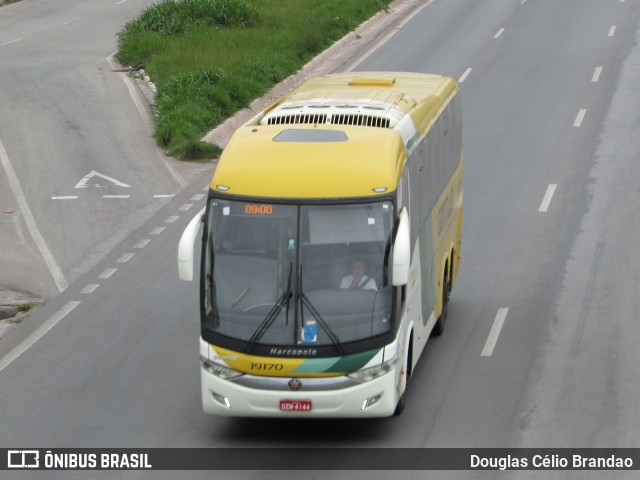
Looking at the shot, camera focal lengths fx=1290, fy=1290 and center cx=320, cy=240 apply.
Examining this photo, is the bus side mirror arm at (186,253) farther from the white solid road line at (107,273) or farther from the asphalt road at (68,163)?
the white solid road line at (107,273)

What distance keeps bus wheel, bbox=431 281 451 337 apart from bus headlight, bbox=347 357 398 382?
395 centimetres

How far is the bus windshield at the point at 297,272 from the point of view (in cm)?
1276

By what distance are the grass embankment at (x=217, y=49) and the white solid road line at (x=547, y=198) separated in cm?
724

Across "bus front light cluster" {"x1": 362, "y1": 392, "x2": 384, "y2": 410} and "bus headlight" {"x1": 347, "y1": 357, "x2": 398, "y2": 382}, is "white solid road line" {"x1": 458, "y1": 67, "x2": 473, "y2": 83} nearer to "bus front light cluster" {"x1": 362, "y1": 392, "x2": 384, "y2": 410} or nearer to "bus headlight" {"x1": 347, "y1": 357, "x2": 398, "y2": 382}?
"bus headlight" {"x1": 347, "y1": 357, "x2": 398, "y2": 382}

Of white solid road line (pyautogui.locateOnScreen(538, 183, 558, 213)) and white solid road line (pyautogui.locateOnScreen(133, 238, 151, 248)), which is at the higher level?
white solid road line (pyautogui.locateOnScreen(133, 238, 151, 248))

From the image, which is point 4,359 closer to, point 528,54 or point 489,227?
point 489,227

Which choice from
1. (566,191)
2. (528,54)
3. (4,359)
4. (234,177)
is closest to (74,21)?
(528,54)

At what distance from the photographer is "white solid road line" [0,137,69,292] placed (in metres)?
20.0

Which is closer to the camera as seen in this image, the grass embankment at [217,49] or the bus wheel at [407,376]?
the bus wheel at [407,376]

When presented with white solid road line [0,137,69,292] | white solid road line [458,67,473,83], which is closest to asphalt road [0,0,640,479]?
white solid road line [0,137,69,292]

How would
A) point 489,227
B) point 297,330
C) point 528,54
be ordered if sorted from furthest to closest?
1. point 528,54
2. point 489,227
3. point 297,330

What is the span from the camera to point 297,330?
41.8 feet

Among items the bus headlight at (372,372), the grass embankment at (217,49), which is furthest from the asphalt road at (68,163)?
the bus headlight at (372,372)

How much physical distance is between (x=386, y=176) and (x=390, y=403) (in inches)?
90.8
